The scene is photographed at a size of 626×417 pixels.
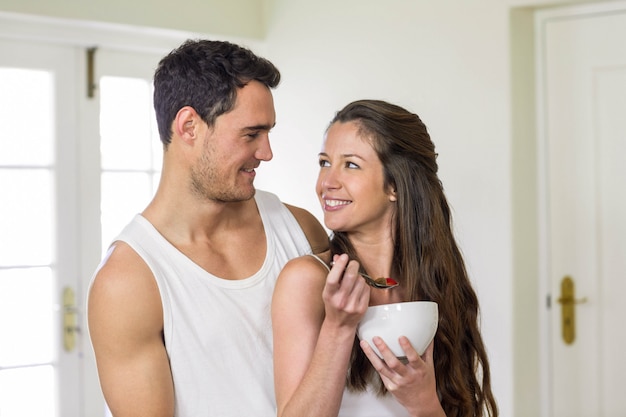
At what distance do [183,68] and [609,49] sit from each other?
2068 mm

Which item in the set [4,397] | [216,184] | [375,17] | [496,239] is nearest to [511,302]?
[496,239]

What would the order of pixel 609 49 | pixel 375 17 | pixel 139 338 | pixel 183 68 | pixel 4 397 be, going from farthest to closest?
pixel 375 17
pixel 4 397
pixel 609 49
pixel 183 68
pixel 139 338

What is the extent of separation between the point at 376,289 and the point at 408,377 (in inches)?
12.3

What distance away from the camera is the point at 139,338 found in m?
1.77

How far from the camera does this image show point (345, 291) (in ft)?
5.05

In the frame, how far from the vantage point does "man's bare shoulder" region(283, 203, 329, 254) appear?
2.13m

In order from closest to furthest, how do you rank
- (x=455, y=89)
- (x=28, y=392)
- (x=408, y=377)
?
(x=408, y=377)
(x=455, y=89)
(x=28, y=392)

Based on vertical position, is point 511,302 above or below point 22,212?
below

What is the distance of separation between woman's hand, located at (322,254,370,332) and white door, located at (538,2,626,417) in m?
2.09

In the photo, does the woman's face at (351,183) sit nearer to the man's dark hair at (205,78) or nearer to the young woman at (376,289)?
the young woman at (376,289)

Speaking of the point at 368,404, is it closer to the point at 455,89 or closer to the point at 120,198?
the point at 455,89

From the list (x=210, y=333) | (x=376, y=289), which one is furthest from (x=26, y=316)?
(x=376, y=289)

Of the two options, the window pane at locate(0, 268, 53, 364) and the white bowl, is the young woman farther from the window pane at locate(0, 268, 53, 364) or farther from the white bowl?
the window pane at locate(0, 268, 53, 364)

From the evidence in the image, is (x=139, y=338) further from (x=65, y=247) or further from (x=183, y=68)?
(x=65, y=247)
